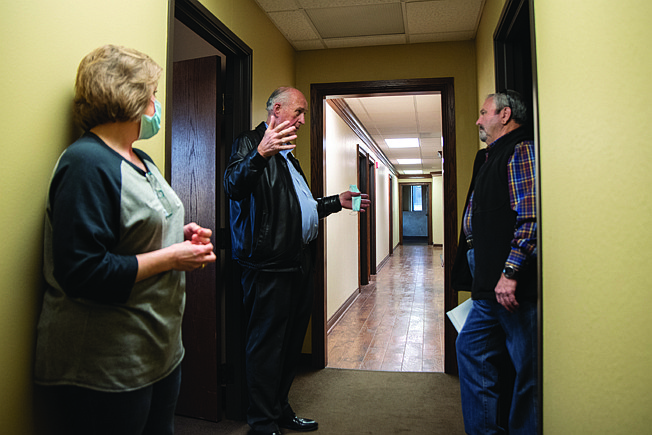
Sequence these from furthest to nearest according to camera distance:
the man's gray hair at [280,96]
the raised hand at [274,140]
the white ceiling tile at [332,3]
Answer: the white ceiling tile at [332,3] < the man's gray hair at [280,96] < the raised hand at [274,140]

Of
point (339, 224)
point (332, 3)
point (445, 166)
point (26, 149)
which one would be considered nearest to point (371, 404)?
point (445, 166)

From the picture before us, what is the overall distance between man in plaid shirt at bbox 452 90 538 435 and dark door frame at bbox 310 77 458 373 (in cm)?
101

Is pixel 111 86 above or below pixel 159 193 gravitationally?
above

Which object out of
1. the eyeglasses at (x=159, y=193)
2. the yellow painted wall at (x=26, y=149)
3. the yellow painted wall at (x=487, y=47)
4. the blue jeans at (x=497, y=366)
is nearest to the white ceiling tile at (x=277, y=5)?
the yellow painted wall at (x=487, y=47)

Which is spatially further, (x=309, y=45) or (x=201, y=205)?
(x=309, y=45)

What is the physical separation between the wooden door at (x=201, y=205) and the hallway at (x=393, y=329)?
113cm

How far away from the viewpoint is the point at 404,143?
8180 millimetres

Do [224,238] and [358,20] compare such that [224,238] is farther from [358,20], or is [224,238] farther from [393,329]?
[393,329]

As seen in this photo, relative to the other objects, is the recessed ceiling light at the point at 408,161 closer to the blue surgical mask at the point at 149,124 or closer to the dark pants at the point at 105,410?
the blue surgical mask at the point at 149,124

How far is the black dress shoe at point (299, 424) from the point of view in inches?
84.1

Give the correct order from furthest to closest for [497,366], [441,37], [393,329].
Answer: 1. [393,329]
2. [441,37]
3. [497,366]

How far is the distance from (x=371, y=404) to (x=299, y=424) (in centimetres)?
49

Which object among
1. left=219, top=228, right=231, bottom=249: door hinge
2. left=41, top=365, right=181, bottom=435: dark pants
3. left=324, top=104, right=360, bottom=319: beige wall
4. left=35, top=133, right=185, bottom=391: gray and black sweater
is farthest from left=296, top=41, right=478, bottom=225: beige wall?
left=41, top=365, right=181, bottom=435: dark pants

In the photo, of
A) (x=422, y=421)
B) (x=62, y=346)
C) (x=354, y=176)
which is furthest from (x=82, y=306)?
(x=354, y=176)
